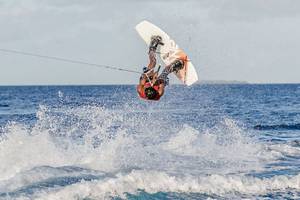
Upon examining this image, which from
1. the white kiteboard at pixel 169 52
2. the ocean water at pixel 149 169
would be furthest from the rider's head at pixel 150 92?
the ocean water at pixel 149 169

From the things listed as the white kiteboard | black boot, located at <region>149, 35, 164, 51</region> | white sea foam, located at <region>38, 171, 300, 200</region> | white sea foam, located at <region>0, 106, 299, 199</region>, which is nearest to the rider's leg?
the white kiteboard

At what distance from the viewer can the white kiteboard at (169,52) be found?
69.2 ft

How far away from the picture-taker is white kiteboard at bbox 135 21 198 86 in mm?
21092

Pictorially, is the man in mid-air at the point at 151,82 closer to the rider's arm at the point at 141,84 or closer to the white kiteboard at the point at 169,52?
the rider's arm at the point at 141,84

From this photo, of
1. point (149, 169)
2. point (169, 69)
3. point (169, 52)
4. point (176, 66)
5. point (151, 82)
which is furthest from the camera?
point (169, 52)

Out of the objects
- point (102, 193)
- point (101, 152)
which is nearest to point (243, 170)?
point (101, 152)

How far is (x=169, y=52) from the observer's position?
21250 millimetres

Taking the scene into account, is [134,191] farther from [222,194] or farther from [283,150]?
[283,150]

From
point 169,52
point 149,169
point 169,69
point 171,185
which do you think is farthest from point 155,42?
point 171,185

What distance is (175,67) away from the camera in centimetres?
2077

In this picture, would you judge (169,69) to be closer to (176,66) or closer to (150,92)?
(176,66)

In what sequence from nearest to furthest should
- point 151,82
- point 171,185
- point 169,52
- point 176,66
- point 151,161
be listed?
point 171,185
point 151,82
point 176,66
point 169,52
point 151,161

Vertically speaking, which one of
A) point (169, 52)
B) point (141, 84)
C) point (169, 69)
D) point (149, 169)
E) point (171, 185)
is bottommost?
point (171, 185)

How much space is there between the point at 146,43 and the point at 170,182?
7171 millimetres
